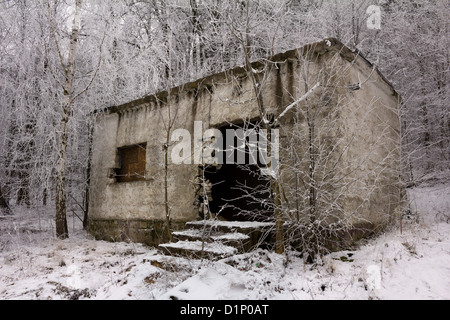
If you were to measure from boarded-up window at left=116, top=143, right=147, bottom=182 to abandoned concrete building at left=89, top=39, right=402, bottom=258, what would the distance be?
30 mm

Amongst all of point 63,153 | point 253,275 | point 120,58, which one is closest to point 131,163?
point 63,153

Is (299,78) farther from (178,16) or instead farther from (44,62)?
(178,16)

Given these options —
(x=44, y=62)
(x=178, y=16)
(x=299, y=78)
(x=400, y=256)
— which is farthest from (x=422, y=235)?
(x=178, y=16)

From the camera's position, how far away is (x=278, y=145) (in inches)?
191

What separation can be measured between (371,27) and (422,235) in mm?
11750

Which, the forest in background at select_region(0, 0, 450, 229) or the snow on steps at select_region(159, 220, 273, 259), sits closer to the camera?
the snow on steps at select_region(159, 220, 273, 259)

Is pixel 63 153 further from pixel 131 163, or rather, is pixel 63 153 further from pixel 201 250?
pixel 201 250

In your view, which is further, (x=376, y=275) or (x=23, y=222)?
(x=23, y=222)

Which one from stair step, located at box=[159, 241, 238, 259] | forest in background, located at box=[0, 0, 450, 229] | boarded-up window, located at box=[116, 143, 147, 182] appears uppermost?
forest in background, located at box=[0, 0, 450, 229]

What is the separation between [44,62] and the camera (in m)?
7.90

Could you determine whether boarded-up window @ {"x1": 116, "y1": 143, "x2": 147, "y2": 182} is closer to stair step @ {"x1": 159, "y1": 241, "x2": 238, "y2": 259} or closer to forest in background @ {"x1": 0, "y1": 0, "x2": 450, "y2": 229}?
forest in background @ {"x1": 0, "y1": 0, "x2": 450, "y2": 229}

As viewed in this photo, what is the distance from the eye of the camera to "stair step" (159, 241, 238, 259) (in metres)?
4.05

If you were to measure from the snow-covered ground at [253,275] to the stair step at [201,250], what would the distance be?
15 centimetres

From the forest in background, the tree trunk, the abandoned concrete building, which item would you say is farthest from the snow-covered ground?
the forest in background
